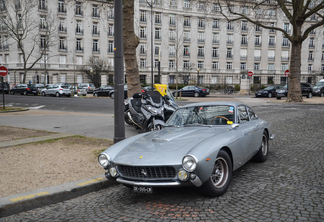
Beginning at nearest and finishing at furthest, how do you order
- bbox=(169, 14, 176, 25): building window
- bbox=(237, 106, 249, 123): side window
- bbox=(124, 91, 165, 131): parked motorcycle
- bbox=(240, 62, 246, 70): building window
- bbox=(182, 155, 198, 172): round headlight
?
bbox=(182, 155, 198, 172): round headlight < bbox=(237, 106, 249, 123): side window < bbox=(124, 91, 165, 131): parked motorcycle < bbox=(169, 14, 176, 25): building window < bbox=(240, 62, 246, 70): building window

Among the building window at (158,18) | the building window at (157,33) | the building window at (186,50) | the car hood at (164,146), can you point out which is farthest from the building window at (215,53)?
the car hood at (164,146)

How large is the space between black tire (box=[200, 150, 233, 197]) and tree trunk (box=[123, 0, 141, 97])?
8.64 metres

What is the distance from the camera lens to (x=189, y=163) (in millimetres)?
3814

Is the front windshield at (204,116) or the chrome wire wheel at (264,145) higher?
the front windshield at (204,116)

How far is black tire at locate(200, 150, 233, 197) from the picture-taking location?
410 centimetres

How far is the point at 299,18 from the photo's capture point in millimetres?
25281

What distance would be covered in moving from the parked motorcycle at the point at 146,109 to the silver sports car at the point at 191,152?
358 cm

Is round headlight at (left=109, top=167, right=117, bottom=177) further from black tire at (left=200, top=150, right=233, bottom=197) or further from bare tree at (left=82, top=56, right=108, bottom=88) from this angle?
bare tree at (left=82, top=56, right=108, bottom=88)

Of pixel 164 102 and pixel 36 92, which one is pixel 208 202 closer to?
pixel 164 102

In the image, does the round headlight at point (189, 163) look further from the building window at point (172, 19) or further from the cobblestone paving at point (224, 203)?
the building window at point (172, 19)

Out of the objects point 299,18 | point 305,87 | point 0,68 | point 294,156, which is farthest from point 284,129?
point 305,87

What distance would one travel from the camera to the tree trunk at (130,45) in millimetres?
11938

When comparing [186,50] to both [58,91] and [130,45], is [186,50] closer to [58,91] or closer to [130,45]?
[58,91]

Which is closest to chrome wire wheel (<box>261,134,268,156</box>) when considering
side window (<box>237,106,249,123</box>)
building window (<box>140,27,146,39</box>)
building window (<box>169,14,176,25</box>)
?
side window (<box>237,106,249,123</box>)
